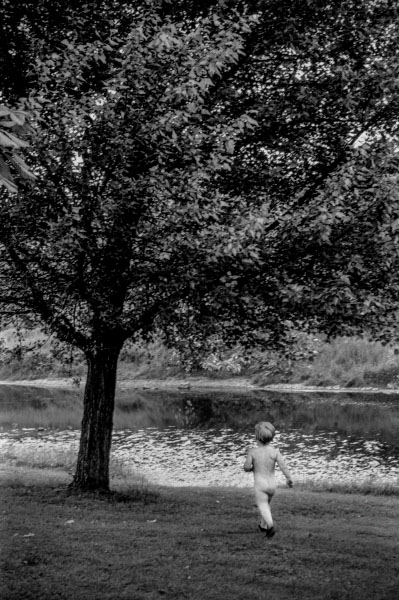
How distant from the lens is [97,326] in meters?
13.0

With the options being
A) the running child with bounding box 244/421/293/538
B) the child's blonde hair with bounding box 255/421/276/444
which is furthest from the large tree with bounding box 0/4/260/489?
the running child with bounding box 244/421/293/538

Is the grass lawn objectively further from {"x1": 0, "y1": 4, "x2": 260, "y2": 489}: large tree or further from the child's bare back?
{"x1": 0, "y1": 4, "x2": 260, "y2": 489}: large tree

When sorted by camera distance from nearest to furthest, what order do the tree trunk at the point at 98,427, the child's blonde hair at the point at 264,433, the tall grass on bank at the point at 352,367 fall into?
1. the child's blonde hair at the point at 264,433
2. the tree trunk at the point at 98,427
3. the tall grass on bank at the point at 352,367

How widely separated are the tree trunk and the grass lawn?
590 mm

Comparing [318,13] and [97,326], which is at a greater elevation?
[318,13]

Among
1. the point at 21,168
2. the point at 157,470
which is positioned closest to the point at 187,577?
the point at 21,168

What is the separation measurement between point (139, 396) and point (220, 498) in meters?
42.4

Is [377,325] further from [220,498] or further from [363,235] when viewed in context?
[220,498]

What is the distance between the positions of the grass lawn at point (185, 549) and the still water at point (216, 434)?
9159 mm

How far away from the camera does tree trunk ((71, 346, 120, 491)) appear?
1431cm

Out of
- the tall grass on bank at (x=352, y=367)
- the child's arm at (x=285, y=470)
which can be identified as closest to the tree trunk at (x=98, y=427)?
the child's arm at (x=285, y=470)

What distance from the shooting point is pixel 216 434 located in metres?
34.9

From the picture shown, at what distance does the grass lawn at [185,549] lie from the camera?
843 centimetres

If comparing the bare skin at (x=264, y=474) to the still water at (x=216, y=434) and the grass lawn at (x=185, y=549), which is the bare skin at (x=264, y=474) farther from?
the still water at (x=216, y=434)
